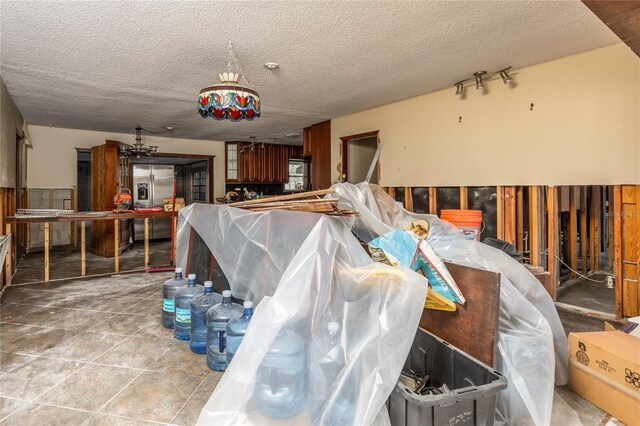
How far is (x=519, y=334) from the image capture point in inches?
70.6

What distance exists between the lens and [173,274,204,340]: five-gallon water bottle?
2.71 m

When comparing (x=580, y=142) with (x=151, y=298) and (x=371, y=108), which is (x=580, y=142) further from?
(x=151, y=298)

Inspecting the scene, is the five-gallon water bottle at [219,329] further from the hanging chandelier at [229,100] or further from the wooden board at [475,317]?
the hanging chandelier at [229,100]

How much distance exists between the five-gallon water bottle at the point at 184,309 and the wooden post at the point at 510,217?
331cm

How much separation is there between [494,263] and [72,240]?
26.3 ft

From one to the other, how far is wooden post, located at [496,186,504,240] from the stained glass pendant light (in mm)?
2871

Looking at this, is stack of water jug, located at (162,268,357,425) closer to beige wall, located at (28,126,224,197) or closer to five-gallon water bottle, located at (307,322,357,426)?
five-gallon water bottle, located at (307,322,357,426)

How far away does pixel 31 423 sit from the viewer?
1.76 metres

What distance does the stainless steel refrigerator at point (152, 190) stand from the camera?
8102mm

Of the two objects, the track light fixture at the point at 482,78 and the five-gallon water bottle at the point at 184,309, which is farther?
the track light fixture at the point at 482,78

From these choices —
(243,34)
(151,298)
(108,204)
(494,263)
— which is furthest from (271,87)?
(108,204)

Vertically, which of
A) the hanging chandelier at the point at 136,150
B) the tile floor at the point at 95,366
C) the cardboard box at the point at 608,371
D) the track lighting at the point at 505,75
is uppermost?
the track lighting at the point at 505,75

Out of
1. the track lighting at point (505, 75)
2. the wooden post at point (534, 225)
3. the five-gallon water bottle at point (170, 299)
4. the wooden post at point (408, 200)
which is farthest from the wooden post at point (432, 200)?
the five-gallon water bottle at point (170, 299)

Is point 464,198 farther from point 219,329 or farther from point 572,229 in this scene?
point 219,329
